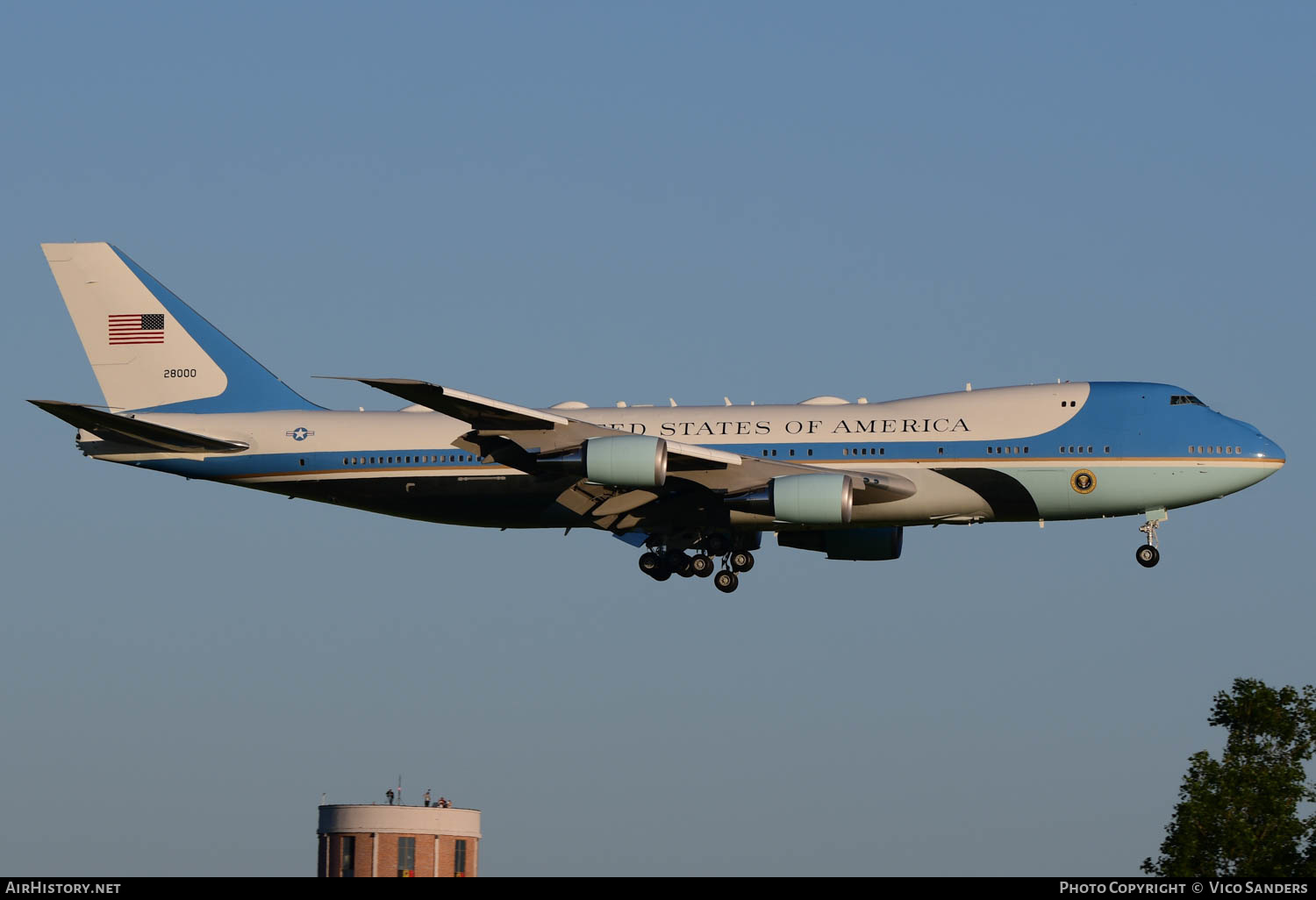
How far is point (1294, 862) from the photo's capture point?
5166cm

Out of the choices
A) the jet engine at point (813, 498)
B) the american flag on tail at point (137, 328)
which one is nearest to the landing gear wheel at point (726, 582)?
the jet engine at point (813, 498)

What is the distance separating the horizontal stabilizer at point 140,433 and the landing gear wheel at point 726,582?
16.3 metres

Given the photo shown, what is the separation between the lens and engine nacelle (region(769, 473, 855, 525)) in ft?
186

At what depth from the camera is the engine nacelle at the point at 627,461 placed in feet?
186

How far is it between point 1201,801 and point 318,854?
4828 centimetres

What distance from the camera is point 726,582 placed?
62562 millimetres

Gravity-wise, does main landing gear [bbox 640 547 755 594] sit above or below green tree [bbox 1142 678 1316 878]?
above

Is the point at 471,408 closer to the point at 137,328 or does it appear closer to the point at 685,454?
the point at 685,454

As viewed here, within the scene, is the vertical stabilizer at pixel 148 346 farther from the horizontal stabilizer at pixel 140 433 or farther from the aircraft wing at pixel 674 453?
the aircraft wing at pixel 674 453

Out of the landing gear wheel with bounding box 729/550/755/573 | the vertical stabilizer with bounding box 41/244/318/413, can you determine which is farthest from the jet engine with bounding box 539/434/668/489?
the vertical stabilizer with bounding box 41/244/318/413

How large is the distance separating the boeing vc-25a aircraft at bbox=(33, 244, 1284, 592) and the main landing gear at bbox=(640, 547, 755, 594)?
0.06 m

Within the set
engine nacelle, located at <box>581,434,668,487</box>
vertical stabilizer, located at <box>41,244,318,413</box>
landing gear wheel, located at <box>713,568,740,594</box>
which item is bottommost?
landing gear wheel, located at <box>713,568,740,594</box>

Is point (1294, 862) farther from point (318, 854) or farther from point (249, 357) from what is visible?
point (318, 854)

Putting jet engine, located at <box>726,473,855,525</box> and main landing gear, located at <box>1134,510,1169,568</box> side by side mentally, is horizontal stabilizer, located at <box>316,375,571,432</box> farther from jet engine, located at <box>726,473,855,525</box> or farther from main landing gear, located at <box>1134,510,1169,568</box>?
main landing gear, located at <box>1134,510,1169,568</box>
